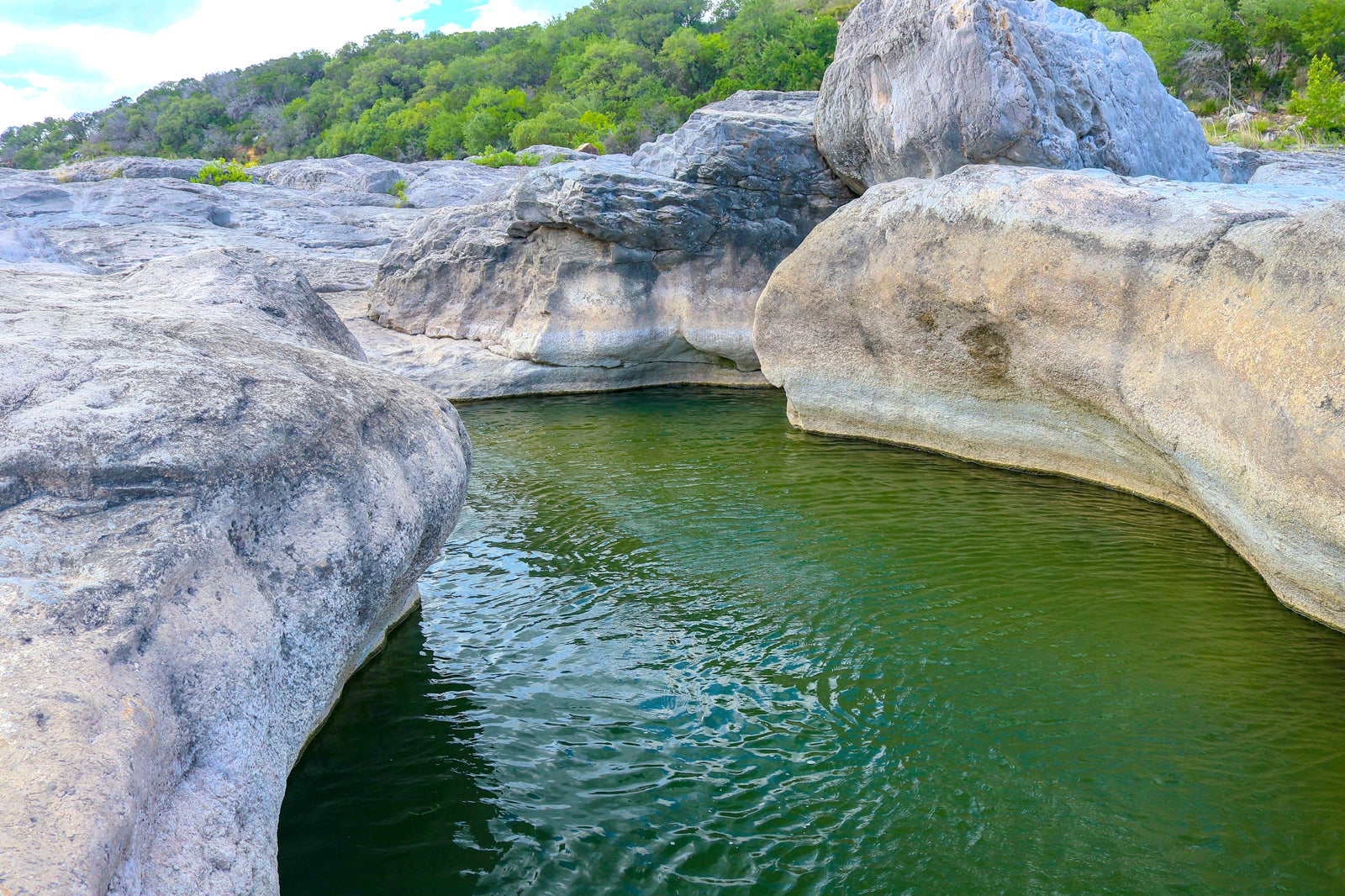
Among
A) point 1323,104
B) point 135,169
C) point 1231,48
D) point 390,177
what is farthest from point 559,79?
point 1323,104

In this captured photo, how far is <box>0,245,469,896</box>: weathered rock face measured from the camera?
2445 mm

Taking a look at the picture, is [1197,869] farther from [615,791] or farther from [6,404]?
[6,404]

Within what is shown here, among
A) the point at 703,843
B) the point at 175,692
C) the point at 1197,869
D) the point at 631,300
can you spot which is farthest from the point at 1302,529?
the point at 631,300

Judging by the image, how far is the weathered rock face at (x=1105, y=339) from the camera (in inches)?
226

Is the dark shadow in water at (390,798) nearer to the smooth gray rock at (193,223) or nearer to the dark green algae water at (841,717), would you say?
the dark green algae water at (841,717)

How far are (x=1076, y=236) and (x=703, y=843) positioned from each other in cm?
644

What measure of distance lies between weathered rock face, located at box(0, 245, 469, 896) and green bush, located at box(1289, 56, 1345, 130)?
964 inches

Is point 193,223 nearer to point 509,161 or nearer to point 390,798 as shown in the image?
point 509,161

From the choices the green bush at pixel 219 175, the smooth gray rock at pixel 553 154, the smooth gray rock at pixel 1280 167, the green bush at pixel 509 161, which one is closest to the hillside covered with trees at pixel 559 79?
the smooth gray rock at pixel 553 154

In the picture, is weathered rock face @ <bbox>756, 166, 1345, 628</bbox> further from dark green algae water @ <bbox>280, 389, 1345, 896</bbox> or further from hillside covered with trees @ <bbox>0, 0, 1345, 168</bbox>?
hillside covered with trees @ <bbox>0, 0, 1345, 168</bbox>

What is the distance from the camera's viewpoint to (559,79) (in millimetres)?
57750

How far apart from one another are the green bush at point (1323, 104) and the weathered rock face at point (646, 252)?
45.0ft

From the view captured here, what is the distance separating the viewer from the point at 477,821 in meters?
4.19

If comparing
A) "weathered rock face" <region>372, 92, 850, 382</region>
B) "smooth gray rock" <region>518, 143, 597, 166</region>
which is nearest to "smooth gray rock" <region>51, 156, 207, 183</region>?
"smooth gray rock" <region>518, 143, 597, 166</region>
